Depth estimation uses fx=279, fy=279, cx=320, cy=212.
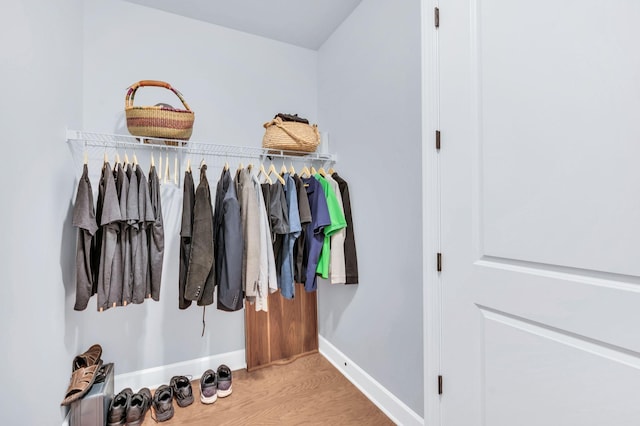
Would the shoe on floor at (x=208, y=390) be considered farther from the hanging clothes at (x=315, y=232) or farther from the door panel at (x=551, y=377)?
the door panel at (x=551, y=377)

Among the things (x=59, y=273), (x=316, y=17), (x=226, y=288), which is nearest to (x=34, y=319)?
(x=59, y=273)

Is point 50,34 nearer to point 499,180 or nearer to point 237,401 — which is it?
point 499,180

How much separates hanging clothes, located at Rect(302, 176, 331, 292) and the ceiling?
1252 mm

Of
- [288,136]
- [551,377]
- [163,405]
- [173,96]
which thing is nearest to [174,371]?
[163,405]

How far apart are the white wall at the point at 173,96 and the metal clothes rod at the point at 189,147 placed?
71 mm

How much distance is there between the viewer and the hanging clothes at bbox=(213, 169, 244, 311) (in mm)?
1606

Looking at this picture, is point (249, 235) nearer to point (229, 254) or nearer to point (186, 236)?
point (229, 254)

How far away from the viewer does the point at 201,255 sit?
61.2 inches

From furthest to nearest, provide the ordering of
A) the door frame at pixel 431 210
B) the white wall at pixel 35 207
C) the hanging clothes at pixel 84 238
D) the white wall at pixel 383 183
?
the white wall at pixel 383 183 → the hanging clothes at pixel 84 238 → the door frame at pixel 431 210 → the white wall at pixel 35 207

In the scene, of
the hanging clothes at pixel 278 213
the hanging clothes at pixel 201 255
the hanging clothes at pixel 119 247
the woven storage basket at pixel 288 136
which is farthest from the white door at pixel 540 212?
the hanging clothes at pixel 119 247

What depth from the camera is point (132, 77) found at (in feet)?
6.32

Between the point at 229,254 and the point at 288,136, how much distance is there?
94 centimetres

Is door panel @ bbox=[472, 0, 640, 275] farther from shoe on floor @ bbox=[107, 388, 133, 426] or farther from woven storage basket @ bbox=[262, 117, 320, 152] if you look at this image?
shoe on floor @ bbox=[107, 388, 133, 426]

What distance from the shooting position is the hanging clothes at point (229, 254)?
1606 mm
